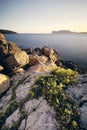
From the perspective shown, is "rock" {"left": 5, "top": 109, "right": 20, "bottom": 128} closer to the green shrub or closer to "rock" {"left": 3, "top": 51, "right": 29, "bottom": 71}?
the green shrub

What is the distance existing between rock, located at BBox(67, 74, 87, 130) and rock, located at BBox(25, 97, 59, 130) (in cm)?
135

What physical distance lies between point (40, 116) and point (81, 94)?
2.57 meters

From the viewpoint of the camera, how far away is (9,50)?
73.4ft

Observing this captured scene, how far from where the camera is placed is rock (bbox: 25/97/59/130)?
8648mm

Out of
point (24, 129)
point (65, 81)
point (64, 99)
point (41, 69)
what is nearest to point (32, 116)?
point (24, 129)

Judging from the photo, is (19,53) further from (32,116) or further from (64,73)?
(32,116)

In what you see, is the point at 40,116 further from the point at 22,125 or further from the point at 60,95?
the point at 60,95

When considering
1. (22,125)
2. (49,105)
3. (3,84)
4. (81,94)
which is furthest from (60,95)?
(3,84)

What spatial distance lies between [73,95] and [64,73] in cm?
186

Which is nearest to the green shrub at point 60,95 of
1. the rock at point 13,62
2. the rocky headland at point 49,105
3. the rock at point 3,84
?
the rocky headland at point 49,105

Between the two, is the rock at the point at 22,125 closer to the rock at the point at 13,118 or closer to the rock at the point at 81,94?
the rock at the point at 13,118

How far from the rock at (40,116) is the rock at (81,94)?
4.43 feet

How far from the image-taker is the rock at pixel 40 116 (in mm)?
8648

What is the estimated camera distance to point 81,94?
10297mm
